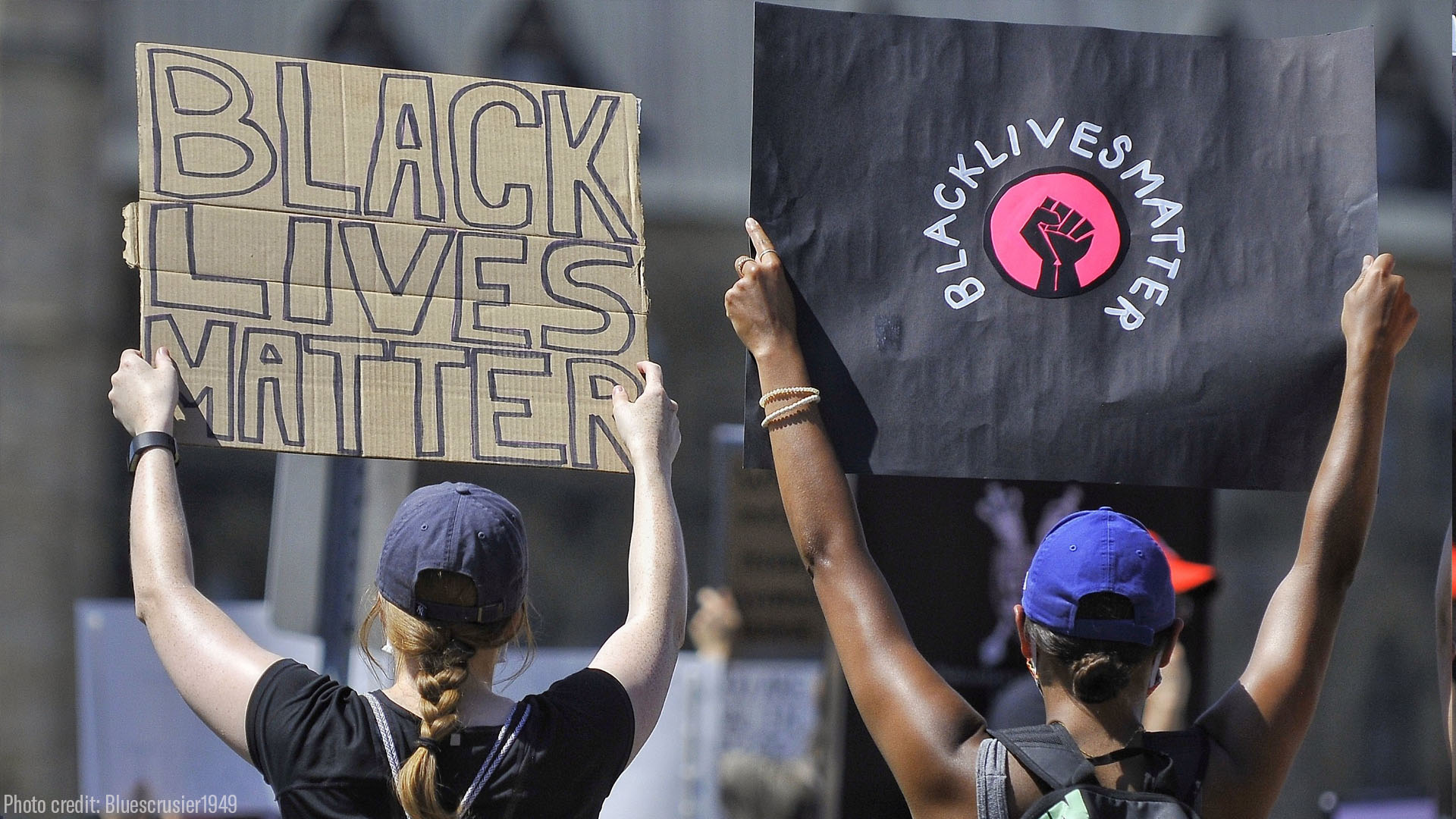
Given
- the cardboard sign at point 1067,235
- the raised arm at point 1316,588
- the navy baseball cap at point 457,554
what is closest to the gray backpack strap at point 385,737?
the navy baseball cap at point 457,554

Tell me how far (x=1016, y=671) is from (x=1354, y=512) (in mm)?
2249

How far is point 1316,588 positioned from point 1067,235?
60 cm

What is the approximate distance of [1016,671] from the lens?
13.4ft

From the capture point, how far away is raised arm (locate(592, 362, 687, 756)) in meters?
1.68

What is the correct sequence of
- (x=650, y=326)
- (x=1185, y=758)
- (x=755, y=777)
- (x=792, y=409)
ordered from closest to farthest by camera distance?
(x=1185, y=758), (x=792, y=409), (x=755, y=777), (x=650, y=326)

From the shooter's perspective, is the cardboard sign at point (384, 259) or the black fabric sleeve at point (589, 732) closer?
the black fabric sleeve at point (589, 732)

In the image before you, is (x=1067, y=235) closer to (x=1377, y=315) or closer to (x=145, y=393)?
(x=1377, y=315)

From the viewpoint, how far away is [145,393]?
72.6 inches

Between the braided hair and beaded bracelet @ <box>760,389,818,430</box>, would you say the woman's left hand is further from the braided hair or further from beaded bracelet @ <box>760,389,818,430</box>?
beaded bracelet @ <box>760,389,818,430</box>

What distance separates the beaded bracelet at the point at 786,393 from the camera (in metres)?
1.91

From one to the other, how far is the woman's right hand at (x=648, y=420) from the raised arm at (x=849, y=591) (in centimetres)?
16

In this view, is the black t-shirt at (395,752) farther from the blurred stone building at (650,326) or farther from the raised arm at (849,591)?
the blurred stone building at (650,326)

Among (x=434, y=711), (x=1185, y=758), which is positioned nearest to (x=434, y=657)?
(x=434, y=711)

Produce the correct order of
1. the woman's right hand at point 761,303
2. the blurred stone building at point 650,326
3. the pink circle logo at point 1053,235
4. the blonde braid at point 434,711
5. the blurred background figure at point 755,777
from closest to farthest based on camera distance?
the blonde braid at point 434,711 → the woman's right hand at point 761,303 → the pink circle logo at point 1053,235 → the blurred background figure at point 755,777 → the blurred stone building at point 650,326
